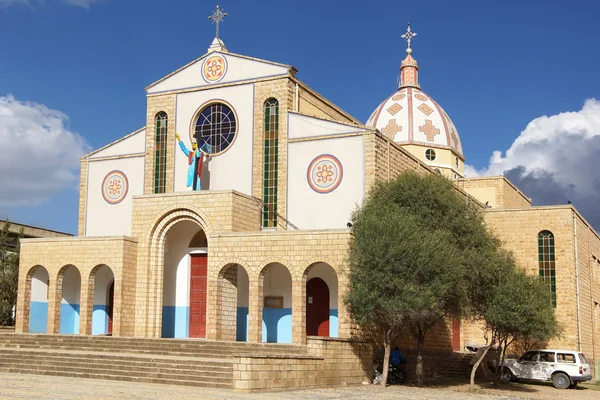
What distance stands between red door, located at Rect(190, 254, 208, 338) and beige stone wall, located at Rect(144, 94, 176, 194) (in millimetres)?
3311

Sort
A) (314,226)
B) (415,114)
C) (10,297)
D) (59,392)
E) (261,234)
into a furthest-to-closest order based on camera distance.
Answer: (415,114) → (10,297) → (314,226) → (261,234) → (59,392)

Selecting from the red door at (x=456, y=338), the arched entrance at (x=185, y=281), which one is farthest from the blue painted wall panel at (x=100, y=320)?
the red door at (x=456, y=338)

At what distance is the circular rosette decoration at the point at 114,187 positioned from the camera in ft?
107

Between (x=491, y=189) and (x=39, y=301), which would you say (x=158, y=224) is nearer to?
(x=39, y=301)

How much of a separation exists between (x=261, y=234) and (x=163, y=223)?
448 cm

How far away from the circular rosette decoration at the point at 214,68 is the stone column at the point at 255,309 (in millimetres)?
9231

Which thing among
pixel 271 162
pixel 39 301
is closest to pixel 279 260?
pixel 271 162

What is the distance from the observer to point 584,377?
27125 mm

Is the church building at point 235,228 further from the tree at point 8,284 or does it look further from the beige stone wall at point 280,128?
the tree at point 8,284

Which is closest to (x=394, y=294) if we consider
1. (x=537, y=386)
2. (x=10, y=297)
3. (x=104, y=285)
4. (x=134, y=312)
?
(x=537, y=386)

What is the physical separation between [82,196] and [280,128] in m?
9.53

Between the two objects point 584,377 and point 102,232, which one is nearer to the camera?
point 584,377

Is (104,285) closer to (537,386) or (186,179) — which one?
(186,179)

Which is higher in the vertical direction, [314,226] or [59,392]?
[314,226]
